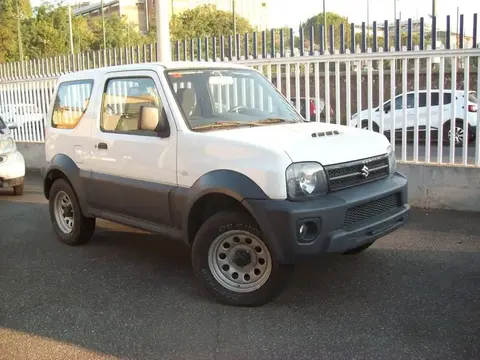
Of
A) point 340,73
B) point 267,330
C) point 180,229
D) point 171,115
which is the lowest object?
point 267,330

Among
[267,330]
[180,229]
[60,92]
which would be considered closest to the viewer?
[267,330]

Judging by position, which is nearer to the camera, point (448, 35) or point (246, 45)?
point (448, 35)

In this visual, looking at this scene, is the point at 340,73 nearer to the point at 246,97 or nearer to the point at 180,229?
the point at 246,97

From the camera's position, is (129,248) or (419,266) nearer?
(419,266)

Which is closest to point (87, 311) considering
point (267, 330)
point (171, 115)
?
point (267, 330)

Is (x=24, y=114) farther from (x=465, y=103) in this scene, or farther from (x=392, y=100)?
(x=465, y=103)

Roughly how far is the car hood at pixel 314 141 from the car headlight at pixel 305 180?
0.06 meters

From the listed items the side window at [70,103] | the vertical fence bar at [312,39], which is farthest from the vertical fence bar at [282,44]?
the side window at [70,103]

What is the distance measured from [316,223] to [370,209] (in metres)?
0.66

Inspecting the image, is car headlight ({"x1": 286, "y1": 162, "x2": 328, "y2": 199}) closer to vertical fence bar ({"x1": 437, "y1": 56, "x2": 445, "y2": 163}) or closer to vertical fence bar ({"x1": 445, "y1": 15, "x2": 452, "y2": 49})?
vertical fence bar ({"x1": 437, "y1": 56, "x2": 445, "y2": 163})

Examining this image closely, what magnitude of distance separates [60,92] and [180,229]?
2.86 metres

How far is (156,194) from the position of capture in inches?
193

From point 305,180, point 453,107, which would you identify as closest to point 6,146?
point 305,180

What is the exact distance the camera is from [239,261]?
4395 mm
